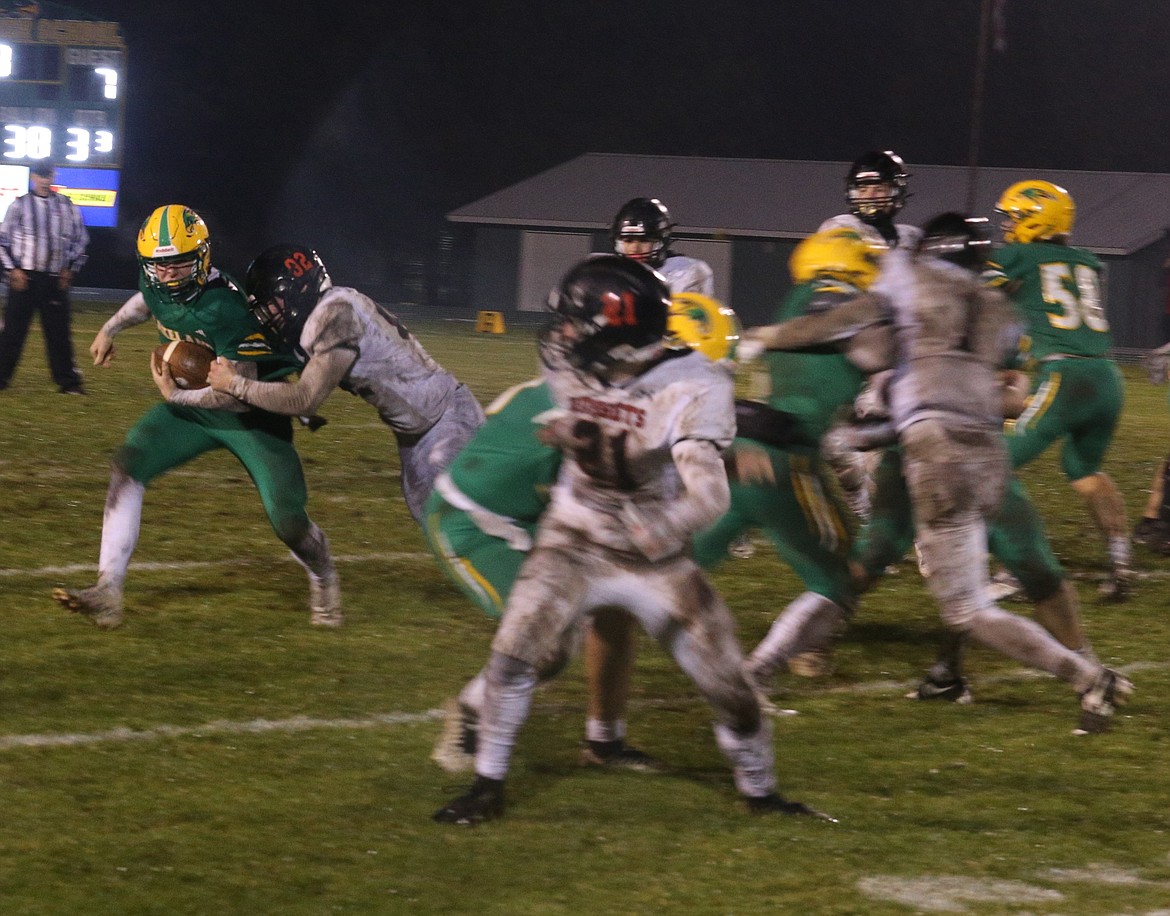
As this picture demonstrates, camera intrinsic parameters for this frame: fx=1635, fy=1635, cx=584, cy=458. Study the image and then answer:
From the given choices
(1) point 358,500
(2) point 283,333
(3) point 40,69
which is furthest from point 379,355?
(3) point 40,69

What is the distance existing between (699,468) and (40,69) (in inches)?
1075

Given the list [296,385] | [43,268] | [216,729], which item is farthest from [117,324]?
[43,268]

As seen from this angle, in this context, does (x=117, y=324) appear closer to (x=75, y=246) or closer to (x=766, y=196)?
(x=75, y=246)

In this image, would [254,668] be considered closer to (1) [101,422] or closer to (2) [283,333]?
(2) [283,333]

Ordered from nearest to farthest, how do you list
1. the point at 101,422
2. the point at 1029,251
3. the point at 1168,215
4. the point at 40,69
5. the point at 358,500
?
the point at 1029,251 < the point at 358,500 < the point at 101,422 < the point at 40,69 < the point at 1168,215

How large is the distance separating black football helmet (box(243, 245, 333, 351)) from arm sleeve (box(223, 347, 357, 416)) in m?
0.25

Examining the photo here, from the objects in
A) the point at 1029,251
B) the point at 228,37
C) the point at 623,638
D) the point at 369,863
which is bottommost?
the point at 369,863

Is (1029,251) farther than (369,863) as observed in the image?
Yes

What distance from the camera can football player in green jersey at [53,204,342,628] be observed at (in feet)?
19.9

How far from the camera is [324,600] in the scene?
252 inches

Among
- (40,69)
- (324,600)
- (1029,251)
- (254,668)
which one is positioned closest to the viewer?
(254,668)

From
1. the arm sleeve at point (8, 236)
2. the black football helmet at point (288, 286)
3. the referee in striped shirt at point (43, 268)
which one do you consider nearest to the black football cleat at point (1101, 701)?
the black football helmet at point (288, 286)

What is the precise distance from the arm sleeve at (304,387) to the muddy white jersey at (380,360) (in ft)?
0.11

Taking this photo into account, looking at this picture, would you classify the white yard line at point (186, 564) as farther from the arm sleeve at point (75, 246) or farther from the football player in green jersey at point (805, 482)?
the arm sleeve at point (75, 246)
